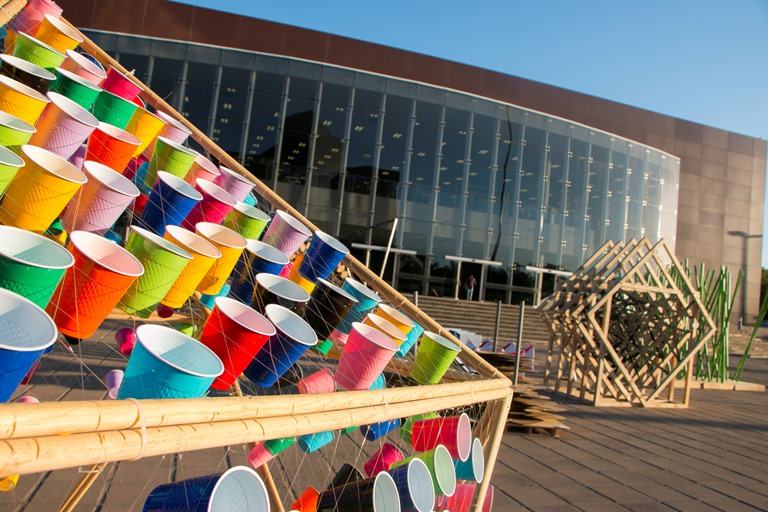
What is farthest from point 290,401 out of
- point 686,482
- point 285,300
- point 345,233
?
point 345,233

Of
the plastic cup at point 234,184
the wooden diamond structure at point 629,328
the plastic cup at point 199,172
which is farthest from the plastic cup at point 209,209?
the wooden diamond structure at point 629,328

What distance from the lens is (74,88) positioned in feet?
7.36

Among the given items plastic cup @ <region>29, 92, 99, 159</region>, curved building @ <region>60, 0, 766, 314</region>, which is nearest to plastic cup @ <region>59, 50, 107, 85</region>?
plastic cup @ <region>29, 92, 99, 159</region>

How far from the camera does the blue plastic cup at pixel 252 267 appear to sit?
2232mm

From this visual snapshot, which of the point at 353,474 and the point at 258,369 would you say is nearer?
the point at 258,369

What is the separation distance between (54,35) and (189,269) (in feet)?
5.67

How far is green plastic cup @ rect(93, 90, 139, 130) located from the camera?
232 centimetres

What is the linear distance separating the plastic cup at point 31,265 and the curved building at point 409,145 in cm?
2089

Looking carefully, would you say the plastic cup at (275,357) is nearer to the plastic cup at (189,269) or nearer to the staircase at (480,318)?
the plastic cup at (189,269)

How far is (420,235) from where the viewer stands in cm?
2375

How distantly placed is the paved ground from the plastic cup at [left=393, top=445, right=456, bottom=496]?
1.65 feet

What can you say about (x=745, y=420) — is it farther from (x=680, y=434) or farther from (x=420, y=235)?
(x=420, y=235)

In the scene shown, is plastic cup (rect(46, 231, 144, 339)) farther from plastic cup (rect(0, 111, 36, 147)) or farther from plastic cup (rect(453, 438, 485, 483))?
plastic cup (rect(453, 438, 485, 483))

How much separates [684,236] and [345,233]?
1939 cm
